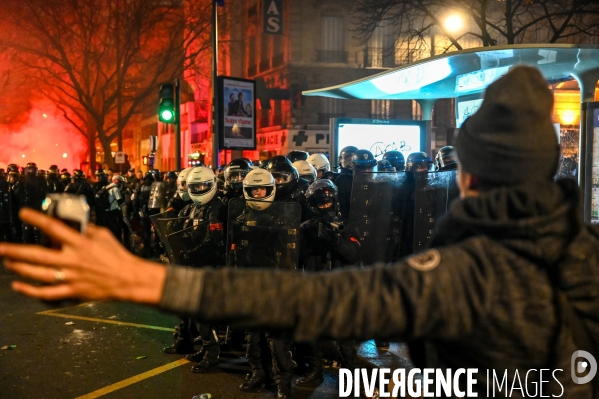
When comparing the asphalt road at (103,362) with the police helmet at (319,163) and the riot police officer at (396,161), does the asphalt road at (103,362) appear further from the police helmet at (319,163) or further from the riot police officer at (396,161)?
the riot police officer at (396,161)

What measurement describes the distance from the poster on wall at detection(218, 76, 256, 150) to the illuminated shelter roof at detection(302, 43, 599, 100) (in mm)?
1935

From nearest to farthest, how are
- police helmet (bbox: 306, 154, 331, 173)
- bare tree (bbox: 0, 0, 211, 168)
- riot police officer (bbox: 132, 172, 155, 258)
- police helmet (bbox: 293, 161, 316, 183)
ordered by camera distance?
police helmet (bbox: 293, 161, 316, 183) < police helmet (bbox: 306, 154, 331, 173) < riot police officer (bbox: 132, 172, 155, 258) < bare tree (bbox: 0, 0, 211, 168)

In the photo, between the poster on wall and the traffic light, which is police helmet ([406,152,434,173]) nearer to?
the poster on wall

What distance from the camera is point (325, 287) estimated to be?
1.49 meters

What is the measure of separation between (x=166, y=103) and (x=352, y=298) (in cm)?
1430

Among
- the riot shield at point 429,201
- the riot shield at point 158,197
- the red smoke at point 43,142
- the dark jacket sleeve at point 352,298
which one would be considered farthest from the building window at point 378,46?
the red smoke at point 43,142

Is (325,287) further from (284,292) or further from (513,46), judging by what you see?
(513,46)

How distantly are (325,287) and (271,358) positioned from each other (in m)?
5.17

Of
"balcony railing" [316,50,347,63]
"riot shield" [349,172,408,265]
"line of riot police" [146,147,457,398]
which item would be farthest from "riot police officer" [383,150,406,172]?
"balcony railing" [316,50,347,63]

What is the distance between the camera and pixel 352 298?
1480 millimetres

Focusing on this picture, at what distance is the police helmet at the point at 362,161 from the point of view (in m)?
8.75

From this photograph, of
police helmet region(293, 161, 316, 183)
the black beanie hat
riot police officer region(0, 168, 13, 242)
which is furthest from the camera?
riot police officer region(0, 168, 13, 242)

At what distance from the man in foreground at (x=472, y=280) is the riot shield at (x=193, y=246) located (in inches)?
195

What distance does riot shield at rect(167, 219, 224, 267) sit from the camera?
6.56 metres
